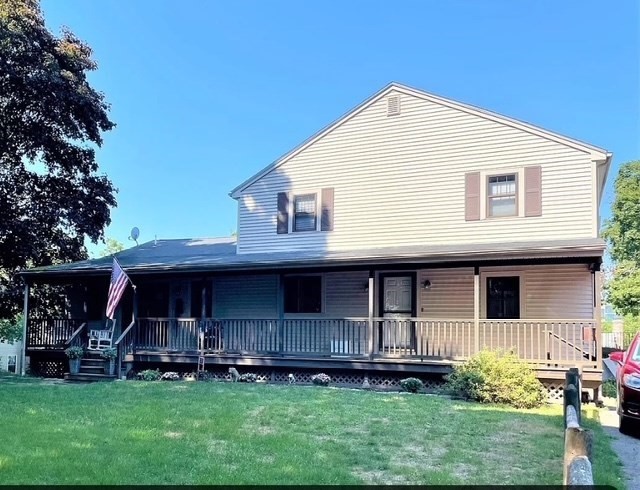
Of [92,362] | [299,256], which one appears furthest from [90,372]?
[299,256]

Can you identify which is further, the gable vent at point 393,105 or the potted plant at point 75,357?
the gable vent at point 393,105

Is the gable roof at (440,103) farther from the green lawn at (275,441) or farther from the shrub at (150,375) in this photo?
the green lawn at (275,441)

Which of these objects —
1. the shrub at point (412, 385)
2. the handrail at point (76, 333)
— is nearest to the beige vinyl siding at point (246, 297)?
the handrail at point (76, 333)

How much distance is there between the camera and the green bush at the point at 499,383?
1059 cm

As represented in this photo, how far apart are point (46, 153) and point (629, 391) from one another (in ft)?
71.2

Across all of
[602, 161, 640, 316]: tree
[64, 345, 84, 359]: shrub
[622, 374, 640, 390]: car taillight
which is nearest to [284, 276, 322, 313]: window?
[64, 345, 84, 359]: shrub

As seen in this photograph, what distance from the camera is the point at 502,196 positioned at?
14.8 m

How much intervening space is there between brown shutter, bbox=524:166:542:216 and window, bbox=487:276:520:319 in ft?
5.55

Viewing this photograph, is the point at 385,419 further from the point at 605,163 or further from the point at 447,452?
the point at 605,163

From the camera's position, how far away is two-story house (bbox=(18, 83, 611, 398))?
13.7m

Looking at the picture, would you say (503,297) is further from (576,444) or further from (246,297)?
(576,444)

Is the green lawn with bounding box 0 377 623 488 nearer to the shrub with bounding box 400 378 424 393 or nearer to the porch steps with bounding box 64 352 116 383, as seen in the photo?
the shrub with bounding box 400 378 424 393

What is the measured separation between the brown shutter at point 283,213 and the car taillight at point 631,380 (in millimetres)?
10704

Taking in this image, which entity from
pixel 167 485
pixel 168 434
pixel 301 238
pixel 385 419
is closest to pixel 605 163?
pixel 301 238
